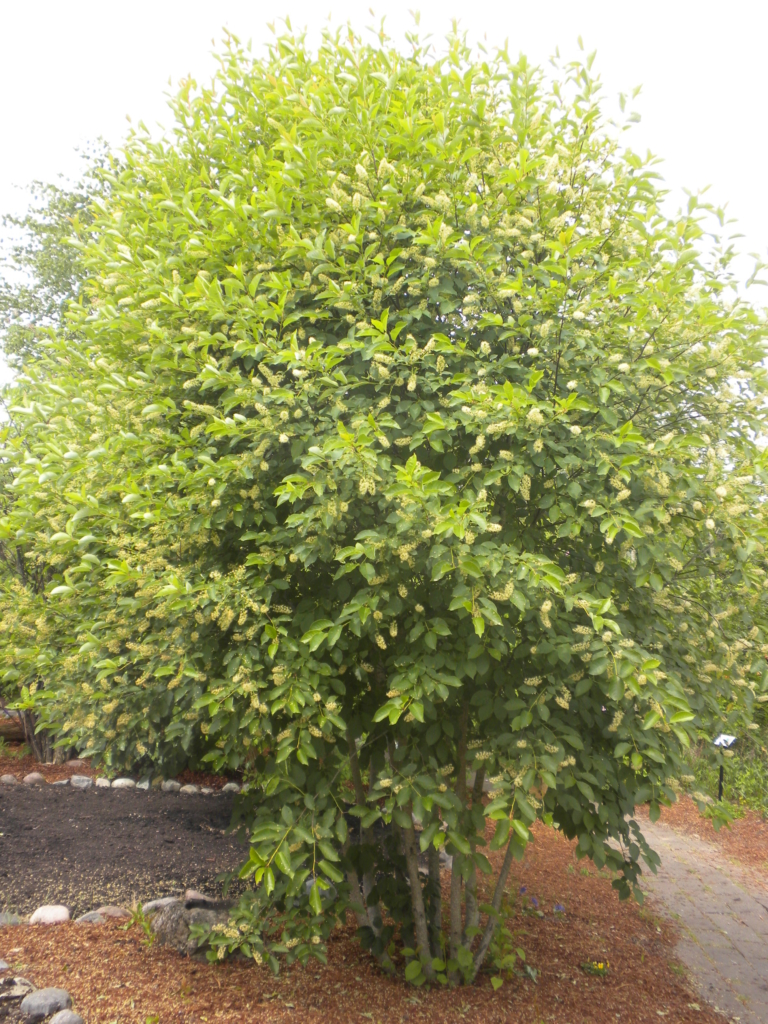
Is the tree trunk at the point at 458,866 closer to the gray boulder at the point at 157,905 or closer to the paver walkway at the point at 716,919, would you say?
the gray boulder at the point at 157,905

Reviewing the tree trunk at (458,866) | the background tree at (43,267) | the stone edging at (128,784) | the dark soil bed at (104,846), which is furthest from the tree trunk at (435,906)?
the background tree at (43,267)

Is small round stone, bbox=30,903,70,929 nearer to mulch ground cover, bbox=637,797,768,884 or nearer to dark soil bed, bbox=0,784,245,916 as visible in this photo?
dark soil bed, bbox=0,784,245,916

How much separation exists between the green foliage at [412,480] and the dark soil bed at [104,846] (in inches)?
54.9

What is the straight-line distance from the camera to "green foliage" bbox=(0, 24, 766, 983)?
261cm

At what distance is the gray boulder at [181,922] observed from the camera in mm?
3523

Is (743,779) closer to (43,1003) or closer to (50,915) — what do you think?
(50,915)

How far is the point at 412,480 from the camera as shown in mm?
2322

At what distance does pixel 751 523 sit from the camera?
269 centimetres

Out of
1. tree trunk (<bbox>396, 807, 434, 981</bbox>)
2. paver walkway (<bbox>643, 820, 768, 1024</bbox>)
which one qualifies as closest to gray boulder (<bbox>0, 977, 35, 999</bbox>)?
tree trunk (<bbox>396, 807, 434, 981</bbox>)

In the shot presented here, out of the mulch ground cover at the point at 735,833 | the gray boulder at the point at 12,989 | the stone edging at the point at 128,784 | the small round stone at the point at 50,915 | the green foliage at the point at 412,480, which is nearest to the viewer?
the green foliage at the point at 412,480

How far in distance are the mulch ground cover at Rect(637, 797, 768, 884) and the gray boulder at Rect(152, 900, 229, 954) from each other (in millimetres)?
5369

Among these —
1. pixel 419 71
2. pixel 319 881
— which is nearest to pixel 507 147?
pixel 419 71

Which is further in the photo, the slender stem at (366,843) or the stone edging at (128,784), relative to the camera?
the stone edging at (128,784)

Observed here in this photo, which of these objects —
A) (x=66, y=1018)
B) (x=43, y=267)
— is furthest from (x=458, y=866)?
(x=43, y=267)
